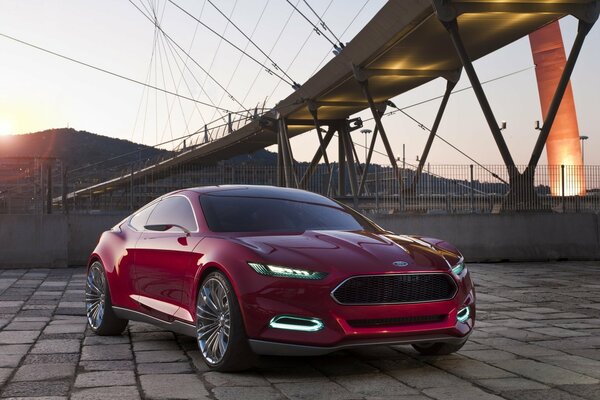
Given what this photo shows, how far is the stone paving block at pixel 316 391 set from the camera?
4.71 metres

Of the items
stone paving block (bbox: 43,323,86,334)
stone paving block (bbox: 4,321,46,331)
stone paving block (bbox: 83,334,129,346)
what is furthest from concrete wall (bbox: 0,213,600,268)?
stone paving block (bbox: 83,334,129,346)

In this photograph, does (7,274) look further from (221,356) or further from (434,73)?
(434,73)

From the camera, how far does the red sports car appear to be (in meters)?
5.09

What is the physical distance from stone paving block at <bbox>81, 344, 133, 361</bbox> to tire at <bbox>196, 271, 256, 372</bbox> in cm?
85

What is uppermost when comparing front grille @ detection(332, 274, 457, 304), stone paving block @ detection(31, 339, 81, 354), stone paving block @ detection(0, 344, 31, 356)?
front grille @ detection(332, 274, 457, 304)

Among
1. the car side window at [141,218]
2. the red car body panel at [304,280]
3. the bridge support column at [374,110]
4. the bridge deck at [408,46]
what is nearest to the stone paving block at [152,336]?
the red car body panel at [304,280]

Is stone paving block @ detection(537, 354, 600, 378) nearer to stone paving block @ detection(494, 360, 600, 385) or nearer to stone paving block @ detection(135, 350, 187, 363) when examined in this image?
stone paving block @ detection(494, 360, 600, 385)

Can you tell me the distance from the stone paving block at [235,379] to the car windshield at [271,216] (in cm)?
119

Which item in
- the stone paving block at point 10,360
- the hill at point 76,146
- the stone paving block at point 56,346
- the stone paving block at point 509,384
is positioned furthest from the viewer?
the hill at point 76,146

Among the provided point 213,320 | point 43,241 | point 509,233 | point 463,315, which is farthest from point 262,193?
point 509,233

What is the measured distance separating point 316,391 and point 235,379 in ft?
2.14

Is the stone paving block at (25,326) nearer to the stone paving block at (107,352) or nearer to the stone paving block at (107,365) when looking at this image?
the stone paving block at (107,352)

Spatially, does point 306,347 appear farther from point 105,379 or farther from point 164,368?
point 105,379

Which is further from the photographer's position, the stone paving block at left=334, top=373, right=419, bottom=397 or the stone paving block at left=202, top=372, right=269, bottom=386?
the stone paving block at left=202, top=372, right=269, bottom=386
